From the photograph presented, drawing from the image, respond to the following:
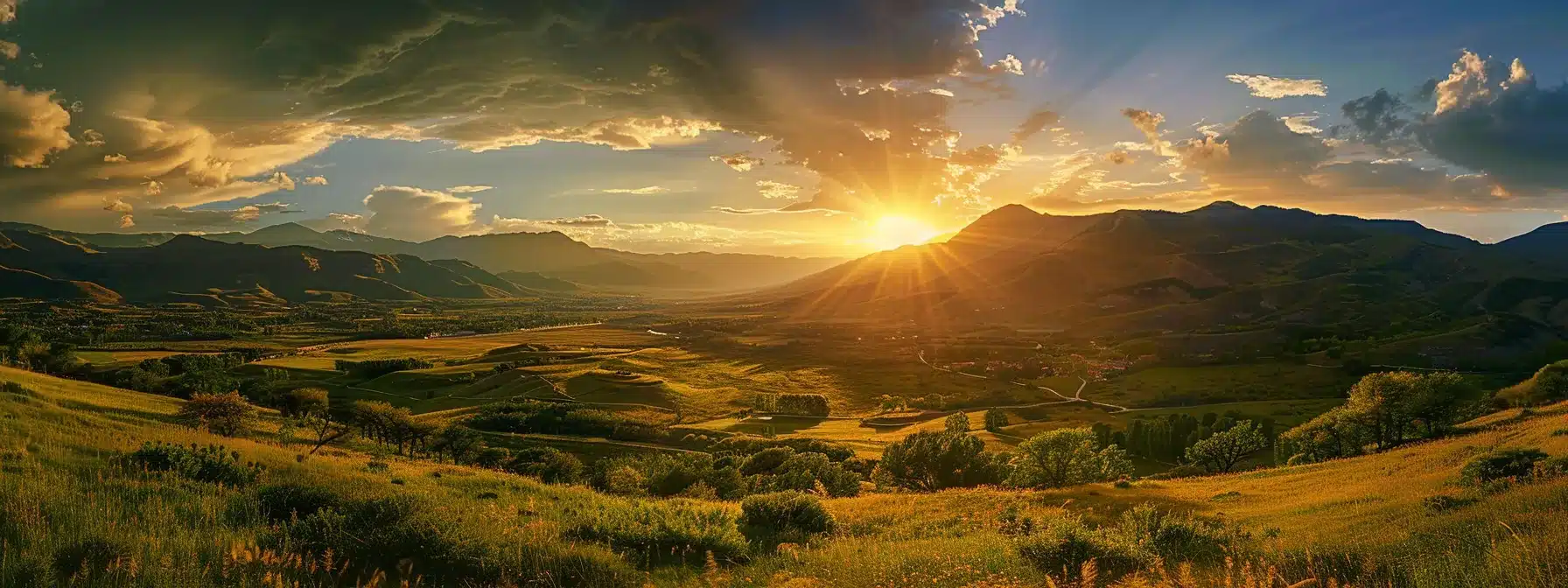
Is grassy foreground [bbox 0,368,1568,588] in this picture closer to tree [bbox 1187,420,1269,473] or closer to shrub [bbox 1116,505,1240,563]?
shrub [bbox 1116,505,1240,563]

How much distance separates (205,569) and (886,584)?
426 inches

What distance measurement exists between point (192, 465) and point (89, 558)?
30.6 feet

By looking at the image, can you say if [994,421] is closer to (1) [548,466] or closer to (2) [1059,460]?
(2) [1059,460]

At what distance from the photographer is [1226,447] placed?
74.3 meters

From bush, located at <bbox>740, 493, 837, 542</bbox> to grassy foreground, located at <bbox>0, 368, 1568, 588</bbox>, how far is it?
676 mm

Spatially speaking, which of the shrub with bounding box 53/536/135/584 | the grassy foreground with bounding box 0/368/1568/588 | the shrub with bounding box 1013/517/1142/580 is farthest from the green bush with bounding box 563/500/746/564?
the shrub with bounding box 53/536/135/584

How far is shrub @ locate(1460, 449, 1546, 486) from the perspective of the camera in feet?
66.1

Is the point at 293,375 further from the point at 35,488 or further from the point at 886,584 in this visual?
the point at 886,584

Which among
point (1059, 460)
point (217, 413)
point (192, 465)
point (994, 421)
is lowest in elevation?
point (994, 421)

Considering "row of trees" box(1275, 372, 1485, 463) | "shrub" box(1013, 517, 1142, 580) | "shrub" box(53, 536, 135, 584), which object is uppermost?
"shrub" box(53, 536, 135, 584)

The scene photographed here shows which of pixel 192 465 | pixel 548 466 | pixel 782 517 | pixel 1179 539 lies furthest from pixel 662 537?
pixel 548 466

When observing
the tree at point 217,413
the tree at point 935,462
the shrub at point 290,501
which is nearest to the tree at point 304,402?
the tree at point 217,413

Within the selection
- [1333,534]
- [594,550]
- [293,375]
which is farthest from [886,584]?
[293,375]

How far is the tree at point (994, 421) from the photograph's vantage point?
11738 centimetres
